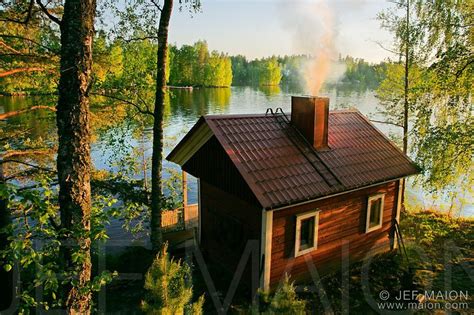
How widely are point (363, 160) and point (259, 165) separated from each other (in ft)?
12.8

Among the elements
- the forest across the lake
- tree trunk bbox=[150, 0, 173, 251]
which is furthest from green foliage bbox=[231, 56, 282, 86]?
tree trunk bbox=[150, 0, 173, 251]

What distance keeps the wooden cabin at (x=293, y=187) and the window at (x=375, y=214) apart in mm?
33

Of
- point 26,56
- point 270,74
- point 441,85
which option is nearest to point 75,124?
point 26,56

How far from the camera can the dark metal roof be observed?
895 centimetres

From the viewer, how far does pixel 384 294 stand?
10047 mm

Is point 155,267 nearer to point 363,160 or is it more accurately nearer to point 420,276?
point 363,160

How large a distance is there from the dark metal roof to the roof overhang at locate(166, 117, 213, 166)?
391 millimetres

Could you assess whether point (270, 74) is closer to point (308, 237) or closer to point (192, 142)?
point (192, 142)

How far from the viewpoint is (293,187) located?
29.8 ft

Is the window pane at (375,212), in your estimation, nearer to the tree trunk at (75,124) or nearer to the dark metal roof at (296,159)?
the dark metal roof at (296,159)

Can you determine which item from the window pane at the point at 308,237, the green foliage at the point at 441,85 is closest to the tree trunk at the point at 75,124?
the window pane at the point at 308,237

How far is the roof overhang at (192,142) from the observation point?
10172 mm

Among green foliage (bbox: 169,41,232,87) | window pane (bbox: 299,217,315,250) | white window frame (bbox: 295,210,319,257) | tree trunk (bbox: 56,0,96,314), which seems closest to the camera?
tree trunk (bbox: 56,0,96,314)

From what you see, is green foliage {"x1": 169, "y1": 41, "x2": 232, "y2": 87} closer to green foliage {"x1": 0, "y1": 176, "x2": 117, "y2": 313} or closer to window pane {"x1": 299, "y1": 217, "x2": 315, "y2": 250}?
window pane {"x1": 299, "y1": 217, "x2": 315, "y2": 250}
